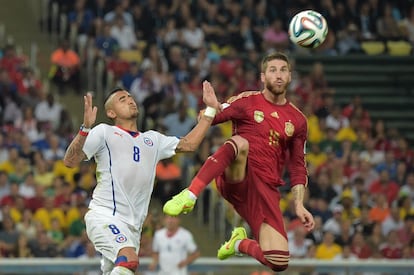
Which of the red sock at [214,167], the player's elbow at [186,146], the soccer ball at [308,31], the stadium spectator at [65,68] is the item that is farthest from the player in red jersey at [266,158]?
the stadium spectator at [65,68]

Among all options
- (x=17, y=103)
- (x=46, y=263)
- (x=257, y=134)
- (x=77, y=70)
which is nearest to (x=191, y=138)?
(x=257, y=134)

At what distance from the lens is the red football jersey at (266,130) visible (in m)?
13.0

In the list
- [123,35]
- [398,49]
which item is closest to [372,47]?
[398,49]

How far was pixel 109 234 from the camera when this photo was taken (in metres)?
12.4

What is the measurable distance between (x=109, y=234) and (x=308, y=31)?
2940 millimetres

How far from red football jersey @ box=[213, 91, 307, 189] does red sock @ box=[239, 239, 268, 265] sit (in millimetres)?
652

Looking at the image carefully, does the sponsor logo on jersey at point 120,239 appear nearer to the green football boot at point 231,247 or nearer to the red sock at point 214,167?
the red sock at point 214,167

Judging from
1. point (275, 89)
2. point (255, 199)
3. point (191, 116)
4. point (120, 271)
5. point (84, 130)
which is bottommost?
point (120, 271)

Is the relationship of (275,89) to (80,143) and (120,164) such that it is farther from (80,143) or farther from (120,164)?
(80,143)

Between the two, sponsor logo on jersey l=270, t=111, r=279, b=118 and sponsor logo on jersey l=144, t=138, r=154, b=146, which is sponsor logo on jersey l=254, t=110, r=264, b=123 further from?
sponsor logo on jersey l=144, t=138, r=154, b=146

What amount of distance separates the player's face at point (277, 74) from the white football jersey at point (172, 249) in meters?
5.27

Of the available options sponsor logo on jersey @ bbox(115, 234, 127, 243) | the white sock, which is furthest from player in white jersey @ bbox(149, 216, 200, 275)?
the white sock

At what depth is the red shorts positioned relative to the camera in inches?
513

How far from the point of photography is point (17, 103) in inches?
849
